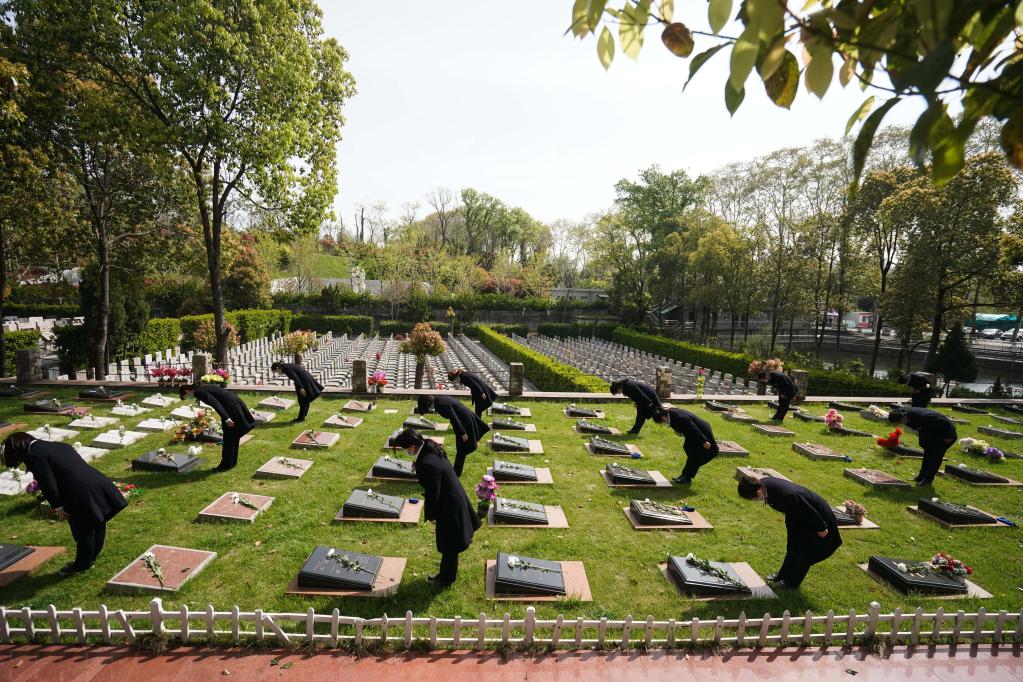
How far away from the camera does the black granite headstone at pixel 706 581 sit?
20.2 ft

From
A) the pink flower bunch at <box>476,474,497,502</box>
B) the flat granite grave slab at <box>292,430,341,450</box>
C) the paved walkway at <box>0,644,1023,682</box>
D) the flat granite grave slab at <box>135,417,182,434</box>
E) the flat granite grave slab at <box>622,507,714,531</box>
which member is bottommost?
the paved walkway at <box>0,644,1023,682</box>

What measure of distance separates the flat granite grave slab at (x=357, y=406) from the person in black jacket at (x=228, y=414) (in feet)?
13.9

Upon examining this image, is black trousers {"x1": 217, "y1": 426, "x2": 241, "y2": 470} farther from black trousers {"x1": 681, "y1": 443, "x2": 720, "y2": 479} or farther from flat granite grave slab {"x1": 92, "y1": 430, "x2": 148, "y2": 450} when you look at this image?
black trousers {"x1": 681, "y1": 443, "x2": 720, "y2": 479}

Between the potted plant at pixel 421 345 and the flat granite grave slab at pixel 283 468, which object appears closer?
the flat granite grave slab at pixel 283 468

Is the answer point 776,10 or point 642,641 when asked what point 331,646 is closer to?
point 642,641

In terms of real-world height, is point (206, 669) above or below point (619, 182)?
below

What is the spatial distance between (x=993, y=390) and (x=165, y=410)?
103 ft

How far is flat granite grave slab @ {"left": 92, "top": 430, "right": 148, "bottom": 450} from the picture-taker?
403 inches

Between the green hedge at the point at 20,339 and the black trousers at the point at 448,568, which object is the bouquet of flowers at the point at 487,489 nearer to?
the black trousers at the point at 448,568

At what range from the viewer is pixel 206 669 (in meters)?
4.79

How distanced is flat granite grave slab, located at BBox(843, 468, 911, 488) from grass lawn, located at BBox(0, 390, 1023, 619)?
211mm

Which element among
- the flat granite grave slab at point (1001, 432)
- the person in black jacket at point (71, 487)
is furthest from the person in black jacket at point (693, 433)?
the flat granite grave slab at point (1001, 432)

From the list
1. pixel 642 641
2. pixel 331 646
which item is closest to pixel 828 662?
pixel 642 641

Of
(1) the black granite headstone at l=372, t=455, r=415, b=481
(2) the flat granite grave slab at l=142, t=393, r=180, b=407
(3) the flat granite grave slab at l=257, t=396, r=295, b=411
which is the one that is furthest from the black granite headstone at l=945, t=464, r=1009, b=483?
(2) the flat granite grave slab at l=142, t=393, r=180, b=407
